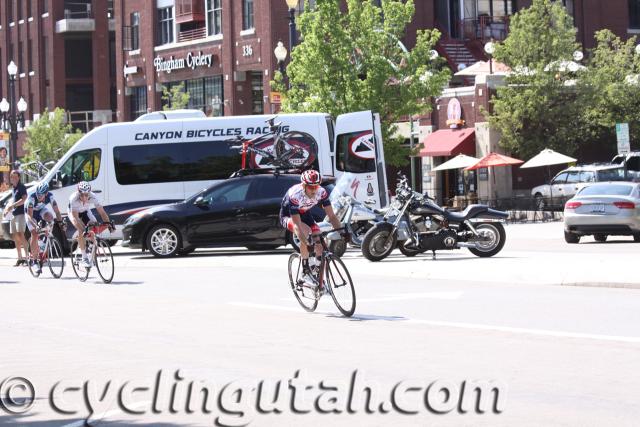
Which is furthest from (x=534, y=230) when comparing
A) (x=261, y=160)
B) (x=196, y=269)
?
(x=196, y=269)

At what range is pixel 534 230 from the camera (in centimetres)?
3966

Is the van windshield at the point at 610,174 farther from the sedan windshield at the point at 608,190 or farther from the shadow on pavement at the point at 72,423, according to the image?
the shadow on pavement at the point at 72,423

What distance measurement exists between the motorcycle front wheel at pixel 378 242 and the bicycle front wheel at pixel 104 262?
16.2 ft

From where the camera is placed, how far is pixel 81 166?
3103 centimetres

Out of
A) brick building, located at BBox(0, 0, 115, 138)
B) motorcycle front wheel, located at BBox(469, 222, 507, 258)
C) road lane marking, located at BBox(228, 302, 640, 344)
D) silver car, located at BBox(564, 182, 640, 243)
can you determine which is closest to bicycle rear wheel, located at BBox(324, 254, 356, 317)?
road lane marking, located at BBox(228, 302, 640, 344)

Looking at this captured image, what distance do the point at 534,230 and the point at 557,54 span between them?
15.2 m

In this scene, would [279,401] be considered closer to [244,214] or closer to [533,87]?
[244,214]

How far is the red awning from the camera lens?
54.4m

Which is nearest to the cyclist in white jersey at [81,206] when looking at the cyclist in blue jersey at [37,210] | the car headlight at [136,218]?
the cyclist in blue jersey at [37,210]

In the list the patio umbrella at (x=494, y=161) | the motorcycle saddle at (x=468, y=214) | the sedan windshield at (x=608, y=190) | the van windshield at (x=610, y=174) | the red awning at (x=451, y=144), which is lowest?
the motorcycle saddle at (x=468, y=214)

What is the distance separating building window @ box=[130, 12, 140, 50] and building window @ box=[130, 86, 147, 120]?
232cm

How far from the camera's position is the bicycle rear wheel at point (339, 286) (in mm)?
14477

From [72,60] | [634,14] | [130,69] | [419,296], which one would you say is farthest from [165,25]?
[419,296]

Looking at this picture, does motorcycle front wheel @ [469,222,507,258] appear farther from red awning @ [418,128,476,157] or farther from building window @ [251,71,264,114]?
building window @ [251,71,264,114]
